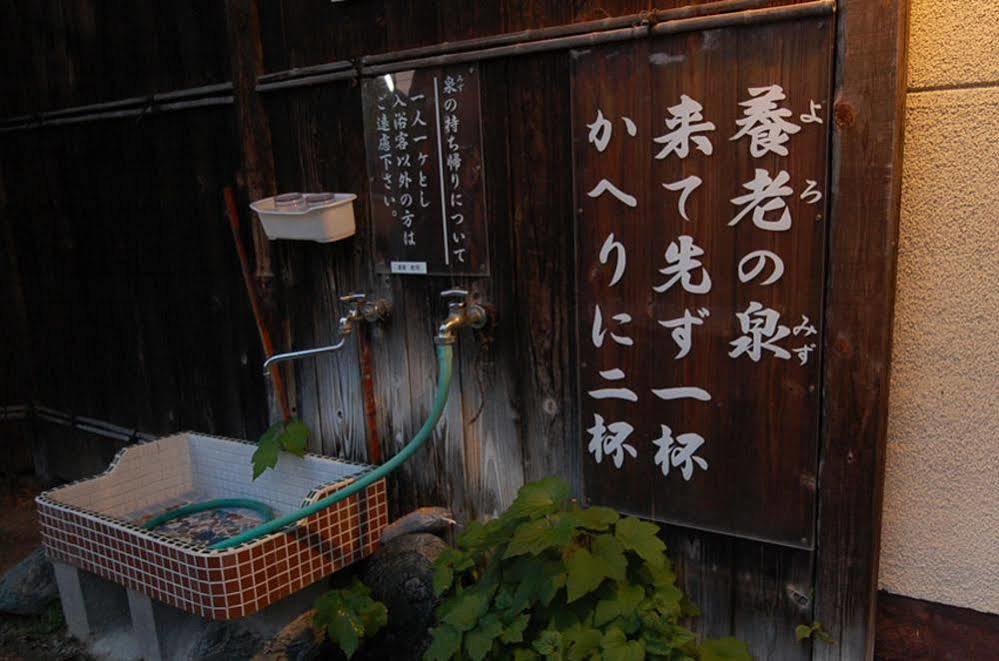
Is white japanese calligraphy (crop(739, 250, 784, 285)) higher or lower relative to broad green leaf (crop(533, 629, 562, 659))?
higher

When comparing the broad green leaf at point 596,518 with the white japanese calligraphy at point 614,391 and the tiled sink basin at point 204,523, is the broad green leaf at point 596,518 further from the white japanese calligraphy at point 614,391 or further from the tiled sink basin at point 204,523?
the tiled sink basin at point 204,523

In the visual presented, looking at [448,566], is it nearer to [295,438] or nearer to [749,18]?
[295,438]

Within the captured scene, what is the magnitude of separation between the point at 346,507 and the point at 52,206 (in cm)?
397

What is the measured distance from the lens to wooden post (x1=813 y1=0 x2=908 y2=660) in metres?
2.69

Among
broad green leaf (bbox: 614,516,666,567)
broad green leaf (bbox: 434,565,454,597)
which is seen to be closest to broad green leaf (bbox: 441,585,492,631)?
broad green leaf (bbox: 434,565,454,597)

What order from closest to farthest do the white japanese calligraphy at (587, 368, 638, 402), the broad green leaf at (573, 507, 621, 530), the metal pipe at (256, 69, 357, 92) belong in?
the broad green leaf at (573, 507, 621, 530) → the white japanese calligraphy at (587, 368, 638, 402) → the metal pipe at (256, 69, 357, 92)

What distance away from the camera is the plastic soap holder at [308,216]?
3994 millimetres

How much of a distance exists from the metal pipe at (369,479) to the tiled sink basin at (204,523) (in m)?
0.06

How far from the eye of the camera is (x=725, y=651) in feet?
10.1

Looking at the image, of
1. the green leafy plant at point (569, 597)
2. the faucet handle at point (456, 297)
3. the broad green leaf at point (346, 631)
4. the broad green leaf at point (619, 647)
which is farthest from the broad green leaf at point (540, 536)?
the faucet handle at point (456, 297)

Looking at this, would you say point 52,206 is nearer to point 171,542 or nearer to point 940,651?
point 171,542

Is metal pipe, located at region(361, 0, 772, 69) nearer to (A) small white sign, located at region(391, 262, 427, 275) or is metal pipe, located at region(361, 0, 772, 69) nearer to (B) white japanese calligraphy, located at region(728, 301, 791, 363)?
(A) small white sign, located at region(391, 262, 427, 275)

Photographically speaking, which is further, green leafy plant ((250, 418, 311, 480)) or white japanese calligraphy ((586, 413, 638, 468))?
green leafy plant ((250, 418, 311, 480))

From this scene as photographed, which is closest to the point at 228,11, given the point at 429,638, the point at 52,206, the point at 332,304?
the point at 332,304
